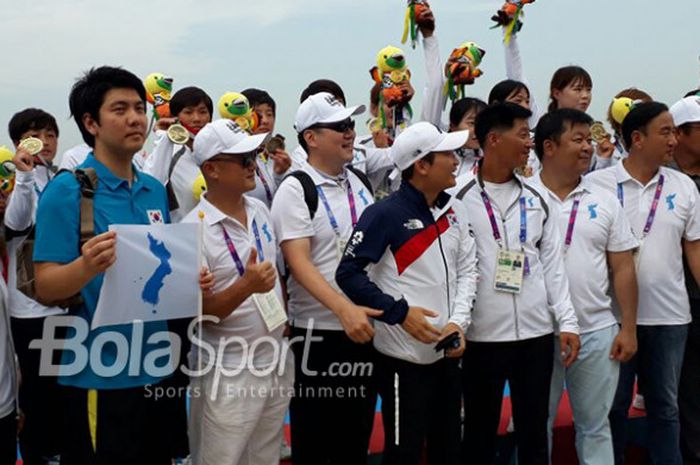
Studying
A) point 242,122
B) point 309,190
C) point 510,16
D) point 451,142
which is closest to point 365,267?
point 309,190

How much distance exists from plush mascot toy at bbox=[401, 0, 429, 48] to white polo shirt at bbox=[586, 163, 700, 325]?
1.73 metres

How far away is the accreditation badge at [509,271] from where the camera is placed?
3.27m

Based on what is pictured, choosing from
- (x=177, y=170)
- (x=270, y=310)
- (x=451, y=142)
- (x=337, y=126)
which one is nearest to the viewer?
(x=270, y=310)

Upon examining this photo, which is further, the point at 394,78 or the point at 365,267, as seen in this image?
the point at 394,78

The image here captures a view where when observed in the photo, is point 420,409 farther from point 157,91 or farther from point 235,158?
point 157,91

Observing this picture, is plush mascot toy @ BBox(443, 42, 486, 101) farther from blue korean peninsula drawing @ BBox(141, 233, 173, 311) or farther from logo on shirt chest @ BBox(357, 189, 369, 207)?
blue korean peninsula drawing @ BBox(141, 233, 173, 311)

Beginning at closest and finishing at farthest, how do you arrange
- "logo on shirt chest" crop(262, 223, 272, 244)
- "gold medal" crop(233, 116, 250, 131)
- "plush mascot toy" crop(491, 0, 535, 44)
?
"logo on shirt chest" crop(262, 223, 272, 244) → "gold medal" crop(233, 116, 250, 131) → "plush mascot toy" crop(491, 0, 535, 44)

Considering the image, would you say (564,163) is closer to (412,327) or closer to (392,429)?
(412,327)

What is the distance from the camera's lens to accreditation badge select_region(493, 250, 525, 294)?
327cm

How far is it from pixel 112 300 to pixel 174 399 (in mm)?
536

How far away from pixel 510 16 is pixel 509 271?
2520 millimetres

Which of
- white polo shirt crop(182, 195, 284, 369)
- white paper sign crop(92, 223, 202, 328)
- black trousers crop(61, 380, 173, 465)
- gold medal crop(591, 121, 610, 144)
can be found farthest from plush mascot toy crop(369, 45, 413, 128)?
black trousers crop(61, 380, 173, 465)

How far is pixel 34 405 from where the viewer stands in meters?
3.85

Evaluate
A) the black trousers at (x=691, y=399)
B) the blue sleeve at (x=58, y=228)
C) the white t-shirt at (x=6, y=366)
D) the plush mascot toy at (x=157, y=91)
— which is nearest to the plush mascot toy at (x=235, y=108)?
the plush mascot toy at (x=157, y=91)
